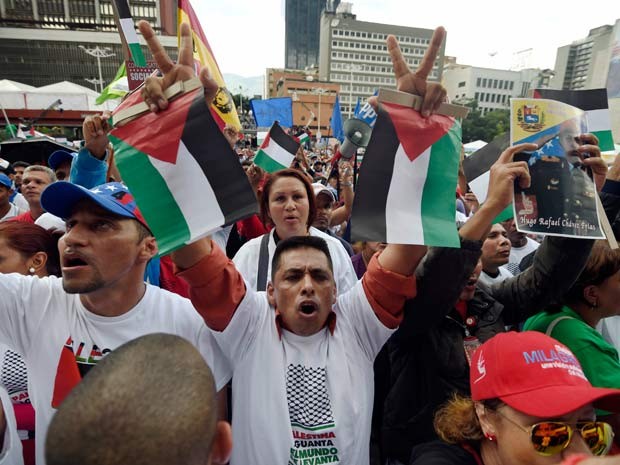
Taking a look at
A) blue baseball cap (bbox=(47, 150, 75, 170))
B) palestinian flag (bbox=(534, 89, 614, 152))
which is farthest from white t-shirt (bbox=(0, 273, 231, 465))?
blue baseball cap (bbox=(47, 150, 75, 170))

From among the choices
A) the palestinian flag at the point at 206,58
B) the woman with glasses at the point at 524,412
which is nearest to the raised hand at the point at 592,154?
the woman with glasses at the point at 524,412

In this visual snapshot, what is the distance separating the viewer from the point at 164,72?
4.80 ft

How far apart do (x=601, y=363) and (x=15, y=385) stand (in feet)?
8.95

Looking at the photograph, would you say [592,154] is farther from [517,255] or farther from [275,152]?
[275,152]

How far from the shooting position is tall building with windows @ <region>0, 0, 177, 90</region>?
5331 cm

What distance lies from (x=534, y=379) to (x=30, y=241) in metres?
2.49

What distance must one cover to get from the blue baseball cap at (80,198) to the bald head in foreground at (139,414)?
95cm

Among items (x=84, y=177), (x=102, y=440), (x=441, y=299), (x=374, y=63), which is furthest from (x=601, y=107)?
(x=374, y=63)

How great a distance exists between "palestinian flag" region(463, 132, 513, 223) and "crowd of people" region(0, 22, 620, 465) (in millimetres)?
572

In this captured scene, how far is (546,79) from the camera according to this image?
67.1 metres

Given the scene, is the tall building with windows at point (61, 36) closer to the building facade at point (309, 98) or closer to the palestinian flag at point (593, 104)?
the building facade at point (309, 98)

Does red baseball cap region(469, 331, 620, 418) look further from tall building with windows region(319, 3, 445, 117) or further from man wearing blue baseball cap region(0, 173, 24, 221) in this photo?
tall building with windows region(319, 3, 445, 117)

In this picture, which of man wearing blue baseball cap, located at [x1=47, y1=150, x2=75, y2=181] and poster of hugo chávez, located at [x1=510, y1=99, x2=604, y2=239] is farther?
man wearing blue baseball cap, located at [x1=47, y1=150, x2=75, y2=181]

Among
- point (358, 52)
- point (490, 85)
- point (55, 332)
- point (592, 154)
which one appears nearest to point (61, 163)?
point (55, 332)
